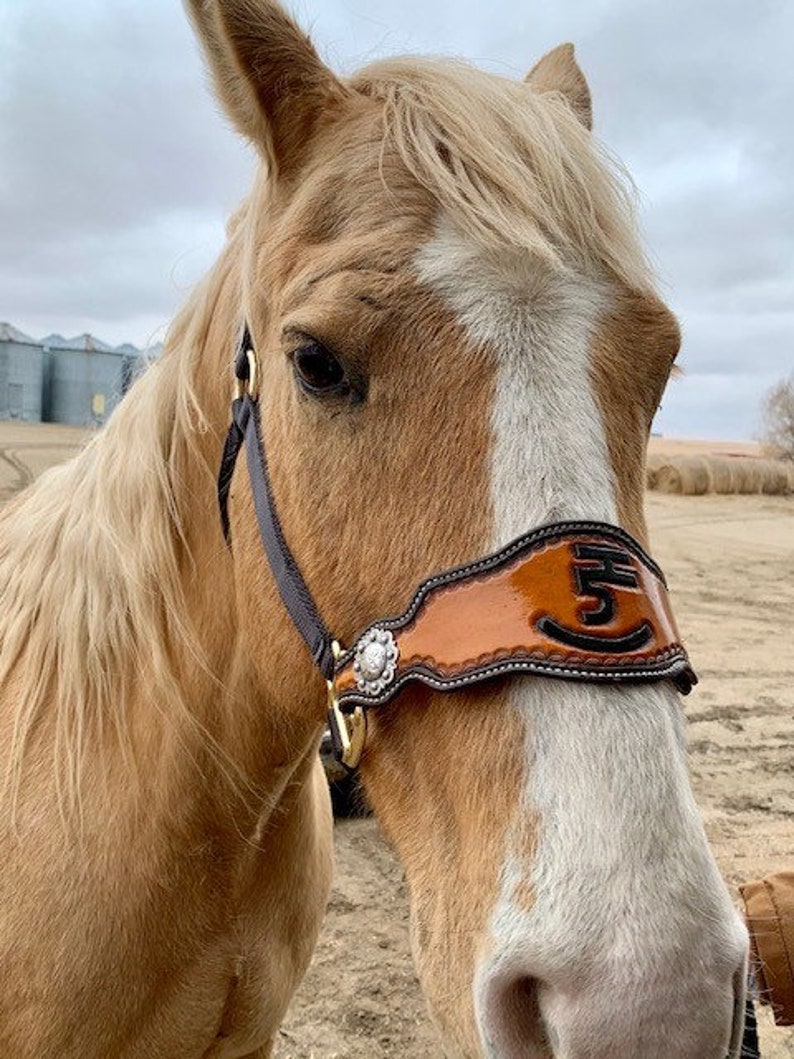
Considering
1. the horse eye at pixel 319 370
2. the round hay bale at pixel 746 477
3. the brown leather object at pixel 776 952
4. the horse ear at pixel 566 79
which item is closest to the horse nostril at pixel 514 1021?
the horse eye at pixel 319 370

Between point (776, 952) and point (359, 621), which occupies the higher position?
point (359, 621)

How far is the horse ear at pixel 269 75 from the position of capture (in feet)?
5.41

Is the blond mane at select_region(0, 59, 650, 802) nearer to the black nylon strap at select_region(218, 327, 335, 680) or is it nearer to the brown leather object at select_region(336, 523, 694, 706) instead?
the black nylon strap at select_region(218, 327, 335, 680)

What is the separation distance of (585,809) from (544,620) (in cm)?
25

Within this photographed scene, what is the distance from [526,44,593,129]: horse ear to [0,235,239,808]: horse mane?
930 millimetres

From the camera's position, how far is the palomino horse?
1083 millimetres

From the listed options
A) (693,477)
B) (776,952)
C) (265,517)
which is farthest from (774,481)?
(265,517)

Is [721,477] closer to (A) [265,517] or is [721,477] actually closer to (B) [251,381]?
(B) [251,381]

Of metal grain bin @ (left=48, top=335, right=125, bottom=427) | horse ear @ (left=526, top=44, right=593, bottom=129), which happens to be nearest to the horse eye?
horse ear @ (left=526, top=44, right=593, bottom=129)

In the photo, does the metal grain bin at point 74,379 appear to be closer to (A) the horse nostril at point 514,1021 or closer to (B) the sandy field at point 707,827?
(B) the sandy field at point 707,827

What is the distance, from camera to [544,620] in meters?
1.20

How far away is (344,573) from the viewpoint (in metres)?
1.45

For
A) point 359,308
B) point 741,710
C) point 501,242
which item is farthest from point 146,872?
point 741,710

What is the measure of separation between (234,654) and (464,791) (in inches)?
33.4
